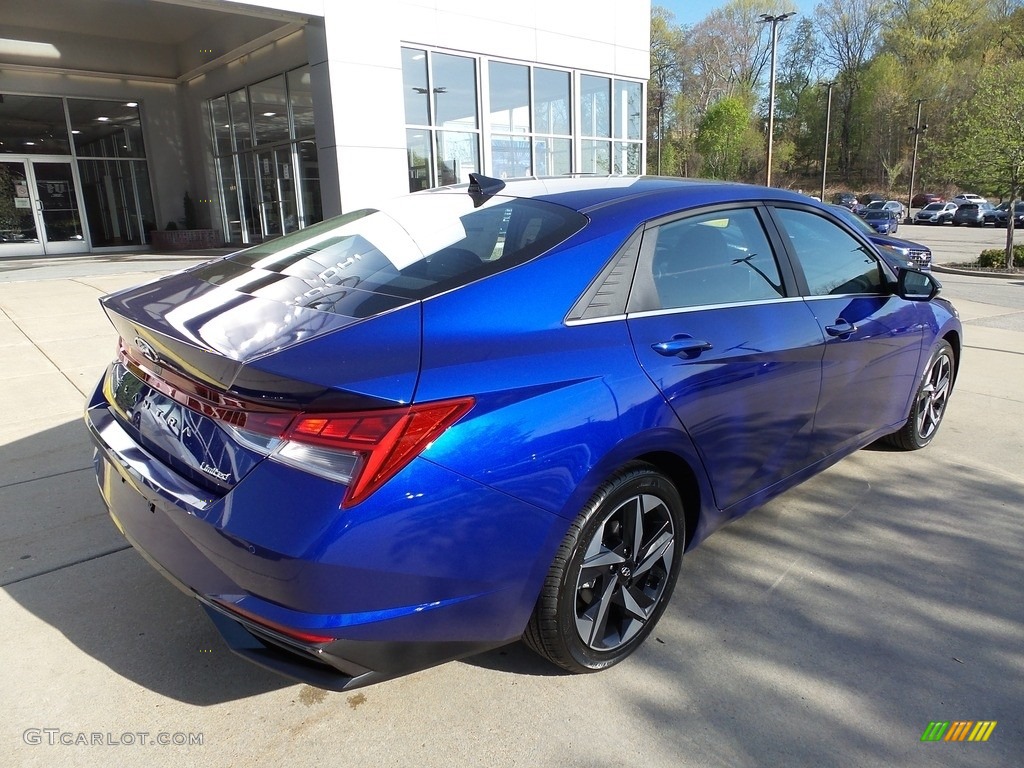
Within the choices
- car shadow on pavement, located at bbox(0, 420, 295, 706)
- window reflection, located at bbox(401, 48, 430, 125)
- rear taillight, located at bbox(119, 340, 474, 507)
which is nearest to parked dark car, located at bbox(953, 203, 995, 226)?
window reflection, located at bbox(401, 48, 430, 125)

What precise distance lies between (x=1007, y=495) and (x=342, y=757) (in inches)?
145

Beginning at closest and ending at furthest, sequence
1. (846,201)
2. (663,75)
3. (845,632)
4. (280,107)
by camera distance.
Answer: (845,632) < (280,107) < (846,201) < (663,75)

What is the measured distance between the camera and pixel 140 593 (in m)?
2.87

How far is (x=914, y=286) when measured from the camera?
3.79 m

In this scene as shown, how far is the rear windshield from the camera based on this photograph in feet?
7.39

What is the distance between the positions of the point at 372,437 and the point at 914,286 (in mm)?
3245

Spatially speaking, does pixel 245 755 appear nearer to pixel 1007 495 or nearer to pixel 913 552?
pixel 913 552

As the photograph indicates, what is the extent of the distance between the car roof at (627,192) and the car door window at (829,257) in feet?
0.50

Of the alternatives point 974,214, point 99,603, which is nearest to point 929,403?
point 99,603

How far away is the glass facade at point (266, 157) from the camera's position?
16375 millimetres

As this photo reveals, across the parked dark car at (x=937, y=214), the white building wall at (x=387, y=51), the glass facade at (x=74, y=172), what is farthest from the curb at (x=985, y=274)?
the parked dark car at (x=937, y=214)

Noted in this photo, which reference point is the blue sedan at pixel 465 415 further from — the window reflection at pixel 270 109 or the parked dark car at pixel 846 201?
the parked dark car at pixel 846 201

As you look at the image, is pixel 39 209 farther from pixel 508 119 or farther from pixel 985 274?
pixel 985 274

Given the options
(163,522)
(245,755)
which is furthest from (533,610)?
(163,522)
